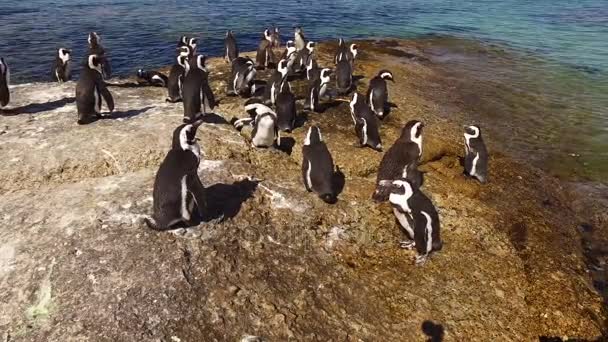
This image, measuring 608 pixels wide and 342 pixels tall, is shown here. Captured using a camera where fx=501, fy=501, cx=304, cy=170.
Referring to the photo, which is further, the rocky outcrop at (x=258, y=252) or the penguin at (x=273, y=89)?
the penguin at (x=273, y=89)

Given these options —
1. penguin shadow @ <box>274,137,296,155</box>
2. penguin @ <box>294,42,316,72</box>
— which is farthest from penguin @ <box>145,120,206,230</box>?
penguin @ <box>294,42,316,72</box>

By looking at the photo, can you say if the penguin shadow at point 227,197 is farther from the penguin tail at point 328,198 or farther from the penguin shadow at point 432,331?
the penguin shadow at point 432,331

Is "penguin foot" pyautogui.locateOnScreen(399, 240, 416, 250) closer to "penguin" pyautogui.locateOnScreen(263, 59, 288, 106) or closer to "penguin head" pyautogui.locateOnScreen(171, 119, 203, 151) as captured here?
"penguin head" pyautogui.locateOnScreen(171, 119, 203, 151)

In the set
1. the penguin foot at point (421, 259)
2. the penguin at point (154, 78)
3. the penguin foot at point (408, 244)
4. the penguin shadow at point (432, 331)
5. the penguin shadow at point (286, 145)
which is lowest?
the penguin shadow at point (432, 331)

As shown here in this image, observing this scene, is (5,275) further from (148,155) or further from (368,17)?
(368,17)

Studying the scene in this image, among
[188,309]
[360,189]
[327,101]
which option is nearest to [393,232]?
[360,189]

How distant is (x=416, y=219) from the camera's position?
6684 millimetres

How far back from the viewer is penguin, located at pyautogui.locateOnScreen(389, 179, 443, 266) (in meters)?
6.59

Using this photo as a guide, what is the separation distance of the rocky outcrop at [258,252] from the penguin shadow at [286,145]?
42mm

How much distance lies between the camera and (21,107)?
33.2 ft

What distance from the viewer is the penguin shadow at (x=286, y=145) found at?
9.33 metres

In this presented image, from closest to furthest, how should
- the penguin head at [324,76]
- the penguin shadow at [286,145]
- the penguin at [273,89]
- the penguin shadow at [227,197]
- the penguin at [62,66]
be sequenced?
1. the penguin shadow at [227,197]
2. the penguin shadow at [286,145]
3. the penguin at [273,89]
4. the penguin head at [324,76]
5. the penguin at [62,66]

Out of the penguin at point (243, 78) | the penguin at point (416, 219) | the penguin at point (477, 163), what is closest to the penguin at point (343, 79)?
the penguin at point (243, 78)

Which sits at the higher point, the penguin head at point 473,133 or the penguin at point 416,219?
the penguin head at point 473,133
